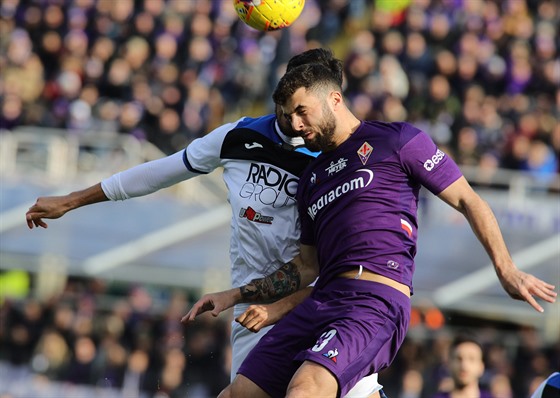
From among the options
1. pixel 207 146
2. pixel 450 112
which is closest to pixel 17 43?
pixel 450 112

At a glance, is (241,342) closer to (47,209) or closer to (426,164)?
(47,209)

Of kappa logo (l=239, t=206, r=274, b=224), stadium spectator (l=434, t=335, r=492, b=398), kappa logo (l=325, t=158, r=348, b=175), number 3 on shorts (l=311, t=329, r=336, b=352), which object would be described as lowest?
stadium spectator (l=434, t=335, r=492, b=398)

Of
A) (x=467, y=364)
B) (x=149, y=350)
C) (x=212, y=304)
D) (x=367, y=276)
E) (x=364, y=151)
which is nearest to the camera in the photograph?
(x=367, y=276)

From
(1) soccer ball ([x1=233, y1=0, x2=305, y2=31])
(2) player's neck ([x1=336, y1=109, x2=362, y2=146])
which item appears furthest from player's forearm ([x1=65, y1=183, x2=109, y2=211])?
(2) player's neck ([x1=336, y1=109, x2=362, y2=146])

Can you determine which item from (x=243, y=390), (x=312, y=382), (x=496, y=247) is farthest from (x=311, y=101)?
(x=243, y=390)

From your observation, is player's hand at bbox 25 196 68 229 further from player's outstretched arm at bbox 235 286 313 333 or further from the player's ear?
the player's ear

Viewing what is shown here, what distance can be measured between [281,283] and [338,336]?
0.96 m

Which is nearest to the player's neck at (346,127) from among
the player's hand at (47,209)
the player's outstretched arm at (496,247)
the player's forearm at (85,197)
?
the player's outstretched arm at (496,247)

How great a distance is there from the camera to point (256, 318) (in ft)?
21.2

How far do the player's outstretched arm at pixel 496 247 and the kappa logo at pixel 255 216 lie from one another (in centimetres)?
116

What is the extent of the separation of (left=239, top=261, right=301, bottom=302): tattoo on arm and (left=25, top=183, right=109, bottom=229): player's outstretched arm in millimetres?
1029

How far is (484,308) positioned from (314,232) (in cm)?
805

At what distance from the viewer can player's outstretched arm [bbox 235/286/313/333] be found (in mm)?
6477

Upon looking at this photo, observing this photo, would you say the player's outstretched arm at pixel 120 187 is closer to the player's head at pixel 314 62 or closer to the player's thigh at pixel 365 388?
the player's head at pixel 314 62
